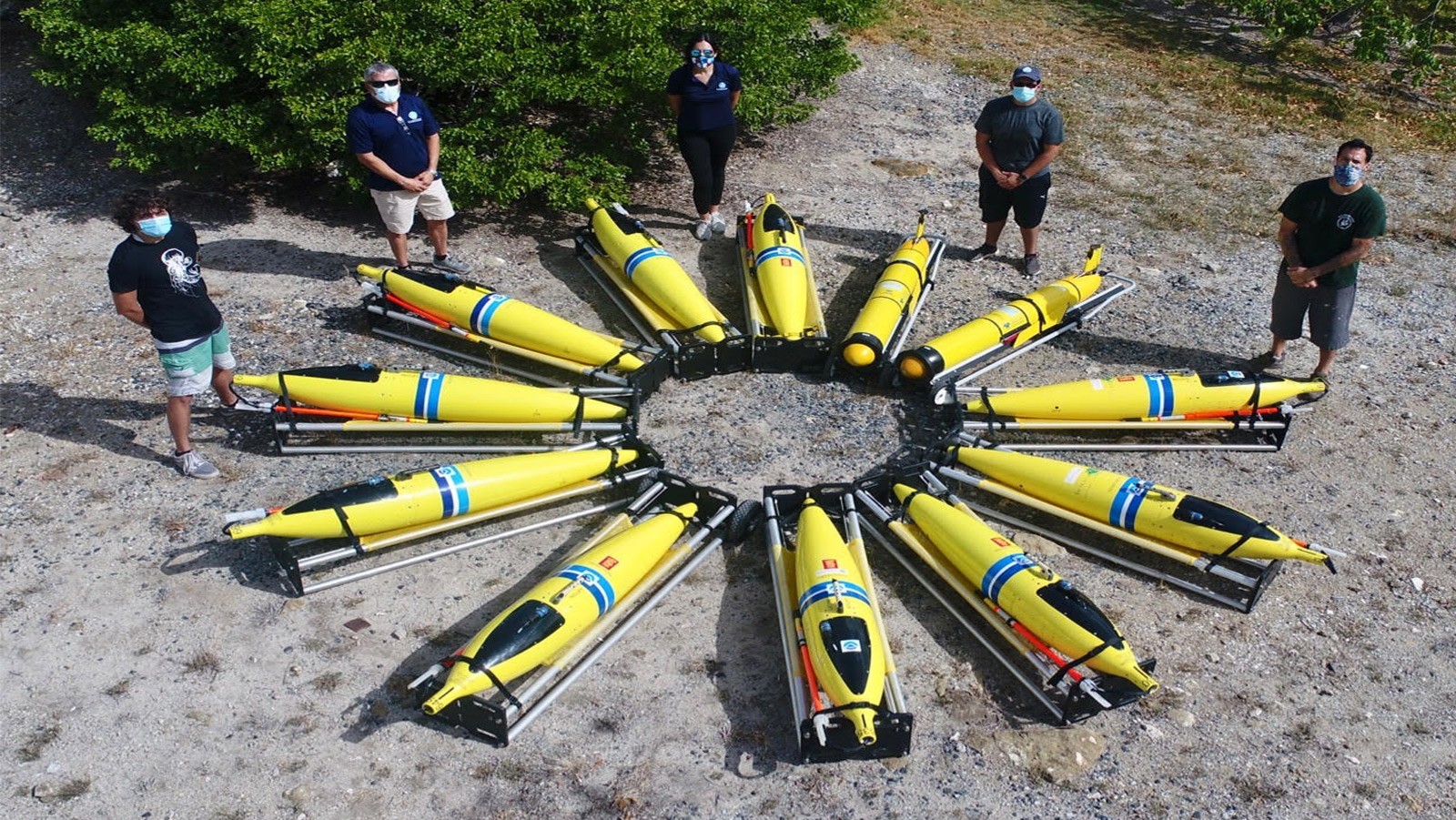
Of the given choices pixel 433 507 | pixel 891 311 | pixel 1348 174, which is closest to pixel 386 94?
pixel 433 507

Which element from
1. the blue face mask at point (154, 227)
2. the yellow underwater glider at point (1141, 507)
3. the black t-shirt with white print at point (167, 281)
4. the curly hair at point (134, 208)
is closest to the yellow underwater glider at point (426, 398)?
the black t-shirt with white print at point (167, 281)

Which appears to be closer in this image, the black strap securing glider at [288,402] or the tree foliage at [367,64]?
the black strap securing glider at [288,402]

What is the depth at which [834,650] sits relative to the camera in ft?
18.6

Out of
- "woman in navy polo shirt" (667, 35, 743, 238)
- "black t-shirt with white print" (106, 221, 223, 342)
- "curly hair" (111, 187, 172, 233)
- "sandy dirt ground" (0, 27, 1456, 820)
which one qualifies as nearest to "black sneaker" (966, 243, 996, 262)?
"sandy dirt ground" (0, 27, 1456, 820)

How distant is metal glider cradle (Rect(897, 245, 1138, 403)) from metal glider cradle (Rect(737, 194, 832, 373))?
0.79m

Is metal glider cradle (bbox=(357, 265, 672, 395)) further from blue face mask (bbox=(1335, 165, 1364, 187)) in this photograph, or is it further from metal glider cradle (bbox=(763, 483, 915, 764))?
blue face mask (bbox=(1335, 165, 1364, 187))

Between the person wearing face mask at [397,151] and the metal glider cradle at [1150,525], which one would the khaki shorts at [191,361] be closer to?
the person wearing face mask at [397,151]

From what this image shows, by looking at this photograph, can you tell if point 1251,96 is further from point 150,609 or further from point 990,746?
point 150,609

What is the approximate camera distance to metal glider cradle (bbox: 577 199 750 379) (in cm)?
851

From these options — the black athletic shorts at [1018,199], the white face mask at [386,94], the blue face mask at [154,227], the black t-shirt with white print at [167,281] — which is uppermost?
the white face mask at [386,94]

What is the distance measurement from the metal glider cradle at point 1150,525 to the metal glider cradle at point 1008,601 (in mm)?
402

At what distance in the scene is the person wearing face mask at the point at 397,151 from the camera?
8.54 m

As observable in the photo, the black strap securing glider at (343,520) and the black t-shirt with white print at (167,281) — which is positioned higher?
the black t-shirt with white print at (167,281)

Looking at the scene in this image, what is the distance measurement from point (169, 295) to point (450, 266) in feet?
11.2
